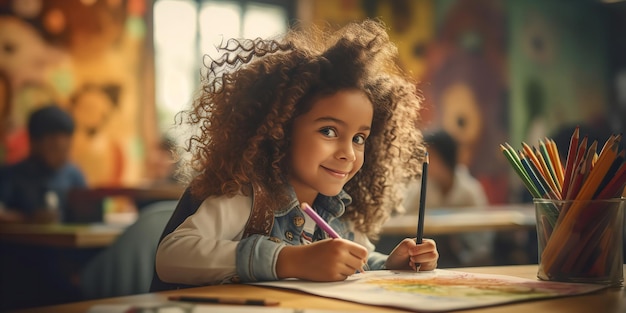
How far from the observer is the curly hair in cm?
107

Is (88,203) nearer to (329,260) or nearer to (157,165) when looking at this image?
(329,260)

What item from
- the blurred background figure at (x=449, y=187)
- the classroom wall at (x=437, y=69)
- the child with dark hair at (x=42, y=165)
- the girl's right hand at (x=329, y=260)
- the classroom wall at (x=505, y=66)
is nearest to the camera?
the girl's right hand at (x=329, y=260)

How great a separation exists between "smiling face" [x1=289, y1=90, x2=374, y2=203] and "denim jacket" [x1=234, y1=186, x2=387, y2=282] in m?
0.06

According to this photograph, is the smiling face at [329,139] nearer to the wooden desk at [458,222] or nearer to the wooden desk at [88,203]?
the wooden desk at [458,222]

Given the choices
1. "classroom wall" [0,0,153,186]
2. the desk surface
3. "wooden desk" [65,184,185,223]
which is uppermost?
"classroom wall" [0,0,153,186]

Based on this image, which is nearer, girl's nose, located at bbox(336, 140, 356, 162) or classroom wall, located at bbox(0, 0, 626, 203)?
girl's nose, located at bbox(336, 140, 356, 162)

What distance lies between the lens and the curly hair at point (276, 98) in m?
1.07

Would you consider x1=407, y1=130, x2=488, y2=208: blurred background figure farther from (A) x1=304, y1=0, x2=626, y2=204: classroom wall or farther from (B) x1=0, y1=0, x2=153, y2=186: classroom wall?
(A) x1=304, y1=0, x2=626, y2=204: classroom wall

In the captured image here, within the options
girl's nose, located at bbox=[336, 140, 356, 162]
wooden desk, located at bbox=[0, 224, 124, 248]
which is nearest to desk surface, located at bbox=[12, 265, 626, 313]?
girl's nose, located at bbox=[336, 140, 356, 162]

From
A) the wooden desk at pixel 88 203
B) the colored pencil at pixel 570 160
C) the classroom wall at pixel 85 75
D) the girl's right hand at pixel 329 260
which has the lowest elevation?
the wooden desk at pixel 88 203

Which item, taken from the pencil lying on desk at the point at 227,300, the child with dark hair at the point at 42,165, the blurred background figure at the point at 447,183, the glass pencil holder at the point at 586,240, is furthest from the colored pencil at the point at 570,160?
the child with dark hair at the point at 42,165

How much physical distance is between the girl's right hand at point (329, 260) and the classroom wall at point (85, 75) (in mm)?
5185

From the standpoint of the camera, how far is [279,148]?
1.08m

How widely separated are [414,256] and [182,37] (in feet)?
17.5
